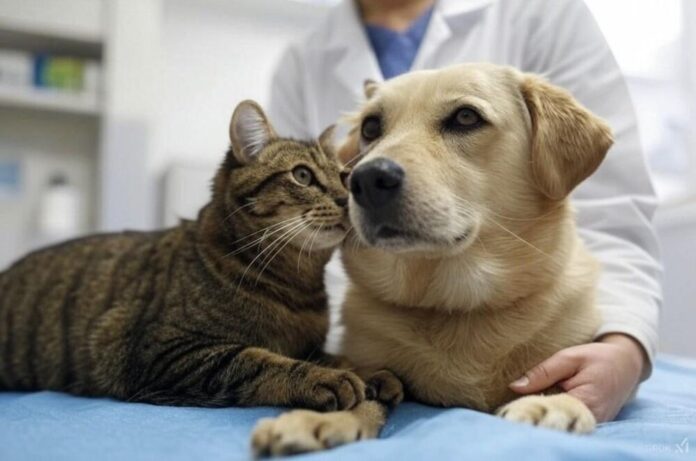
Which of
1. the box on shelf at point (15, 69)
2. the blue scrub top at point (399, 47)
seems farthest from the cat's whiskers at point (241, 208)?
the box on shelf at point (15, 69)

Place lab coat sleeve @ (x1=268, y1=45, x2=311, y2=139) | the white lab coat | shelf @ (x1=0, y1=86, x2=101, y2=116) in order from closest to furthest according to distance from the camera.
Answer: the white lab coat
lab coat sleeve @ (x1=268, y1=45, x2=311, y2=139)
shelf @ (x1=0, y1=86, x2=101, y2=116)

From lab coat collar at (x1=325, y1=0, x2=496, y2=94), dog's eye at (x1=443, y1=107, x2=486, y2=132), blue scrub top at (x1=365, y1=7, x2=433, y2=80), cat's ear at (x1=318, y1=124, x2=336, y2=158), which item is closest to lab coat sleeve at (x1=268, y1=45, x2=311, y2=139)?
lab coat collar at (x1=325, y1=0, x2=496, y2=94)

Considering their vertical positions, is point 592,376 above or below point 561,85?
below

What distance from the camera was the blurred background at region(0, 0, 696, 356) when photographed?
277cm

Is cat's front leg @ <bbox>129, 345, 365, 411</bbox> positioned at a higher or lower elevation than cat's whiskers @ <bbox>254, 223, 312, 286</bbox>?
lower

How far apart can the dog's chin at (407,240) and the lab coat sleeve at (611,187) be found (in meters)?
0.36

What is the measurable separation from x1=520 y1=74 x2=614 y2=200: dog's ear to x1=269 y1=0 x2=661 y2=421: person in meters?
0.29

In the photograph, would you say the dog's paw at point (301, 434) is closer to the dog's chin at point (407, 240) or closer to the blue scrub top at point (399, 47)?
the dog's chin at point (407, 240)

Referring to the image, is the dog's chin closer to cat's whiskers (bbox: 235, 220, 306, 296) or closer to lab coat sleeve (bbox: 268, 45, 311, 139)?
cat's whiskers (bbox: 235, 220, 306, 296)

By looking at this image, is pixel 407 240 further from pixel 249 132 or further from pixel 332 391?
pixel 249 132

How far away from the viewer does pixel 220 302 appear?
1.14 meters

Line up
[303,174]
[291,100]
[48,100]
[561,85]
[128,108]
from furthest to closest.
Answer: [128,108], [48,100], [291,100], [561,85], [303,174]

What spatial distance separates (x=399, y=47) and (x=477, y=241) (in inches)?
37.9

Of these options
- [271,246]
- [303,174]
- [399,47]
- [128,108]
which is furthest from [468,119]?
[128,108]
